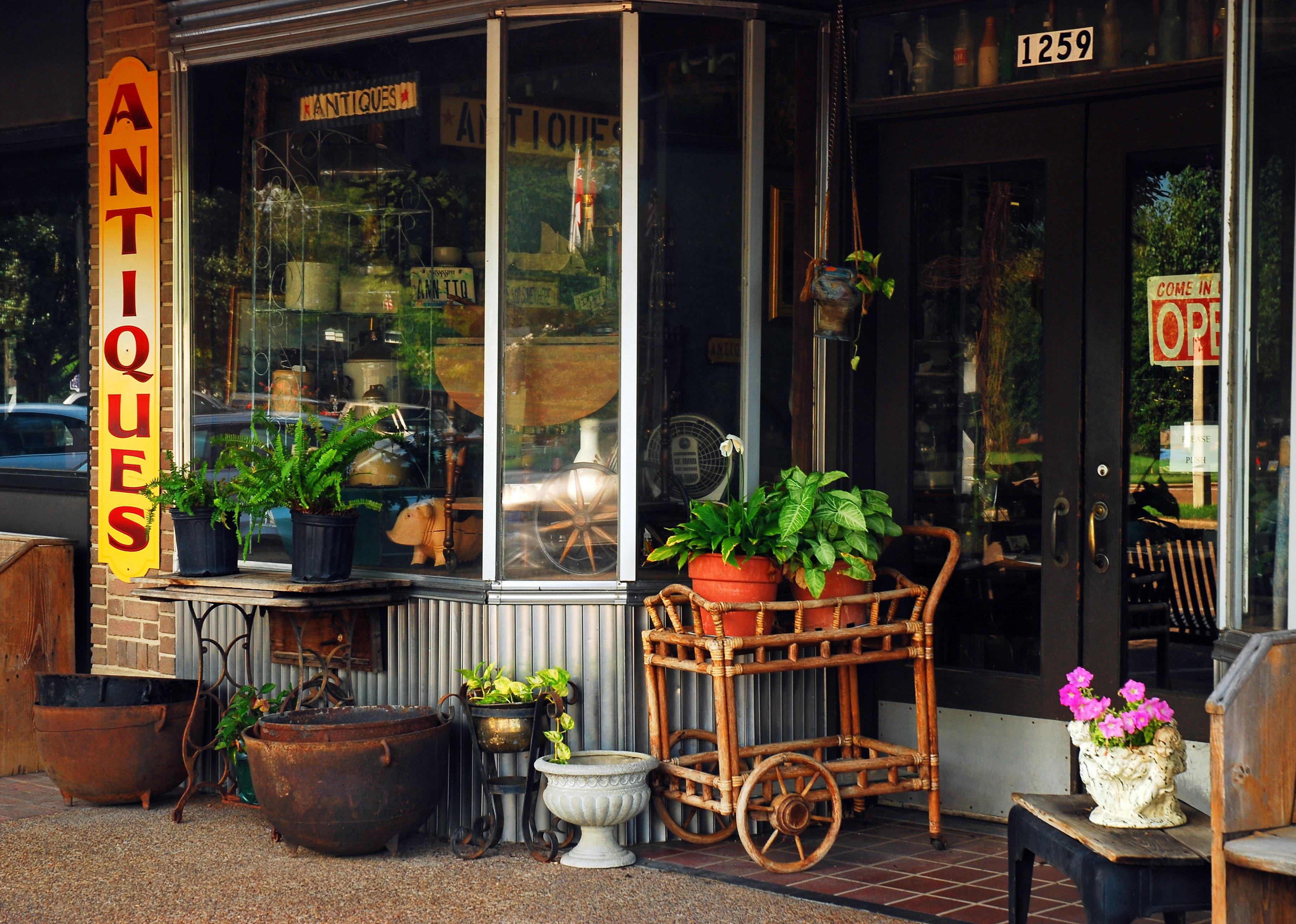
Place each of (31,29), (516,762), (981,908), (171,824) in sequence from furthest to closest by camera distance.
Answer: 1. (31,29)
2. (171,824)
3. (516,762)
4. (981,908)

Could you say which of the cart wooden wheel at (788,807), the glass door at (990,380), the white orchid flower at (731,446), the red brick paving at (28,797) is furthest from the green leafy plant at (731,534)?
the red brick paving at (28,797)

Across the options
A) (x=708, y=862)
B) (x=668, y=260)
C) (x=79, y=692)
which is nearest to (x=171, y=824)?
(x=79, y=692)

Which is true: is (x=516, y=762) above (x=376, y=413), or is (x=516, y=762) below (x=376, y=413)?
below

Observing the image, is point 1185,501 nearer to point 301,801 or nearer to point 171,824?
point 301,801

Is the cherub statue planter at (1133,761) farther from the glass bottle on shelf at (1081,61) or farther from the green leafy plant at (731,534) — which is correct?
the glass bottle on shelf at (1081,61)

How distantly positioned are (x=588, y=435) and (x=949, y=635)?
163 cm

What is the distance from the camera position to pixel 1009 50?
17.5 ft

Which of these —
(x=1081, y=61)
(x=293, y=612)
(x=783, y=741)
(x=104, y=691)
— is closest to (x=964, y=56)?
(x=1081, y=61)

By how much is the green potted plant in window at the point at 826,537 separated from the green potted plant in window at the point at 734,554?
0.17ft

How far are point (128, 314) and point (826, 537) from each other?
3530 mm

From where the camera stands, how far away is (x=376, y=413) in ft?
19.2

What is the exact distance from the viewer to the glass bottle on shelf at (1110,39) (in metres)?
5.08

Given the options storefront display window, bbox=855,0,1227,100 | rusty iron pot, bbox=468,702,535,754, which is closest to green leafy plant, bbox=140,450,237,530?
rusty iron pot, bbox=468,702,535,754

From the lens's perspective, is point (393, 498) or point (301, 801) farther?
point (393, 498)
